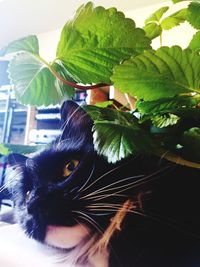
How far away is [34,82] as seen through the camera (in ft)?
1.08

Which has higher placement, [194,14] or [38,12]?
[38,12]

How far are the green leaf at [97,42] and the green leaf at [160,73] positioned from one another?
1.9 inches

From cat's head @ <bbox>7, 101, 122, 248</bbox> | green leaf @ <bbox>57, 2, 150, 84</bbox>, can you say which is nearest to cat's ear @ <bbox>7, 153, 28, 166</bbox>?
cat's head @ <bbox>7, 101, 122, 248</bbox>

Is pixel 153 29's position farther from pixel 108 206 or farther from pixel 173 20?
pixel 108 206

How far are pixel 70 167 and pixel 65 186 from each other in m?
0.02

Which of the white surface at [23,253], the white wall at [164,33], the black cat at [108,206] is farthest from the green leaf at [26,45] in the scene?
the white wall at [164,33]

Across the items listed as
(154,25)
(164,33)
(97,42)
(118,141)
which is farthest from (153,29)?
(164,33)

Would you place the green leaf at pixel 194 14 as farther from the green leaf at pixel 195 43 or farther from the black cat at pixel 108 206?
the black cat at pixel 108 206

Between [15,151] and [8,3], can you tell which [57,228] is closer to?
[15,151]

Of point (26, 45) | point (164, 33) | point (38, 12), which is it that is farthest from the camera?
point (38, 12)

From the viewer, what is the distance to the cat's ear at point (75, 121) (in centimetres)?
26

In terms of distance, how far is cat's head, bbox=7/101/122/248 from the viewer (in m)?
0.24

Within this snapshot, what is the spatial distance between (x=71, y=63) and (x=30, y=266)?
222mm

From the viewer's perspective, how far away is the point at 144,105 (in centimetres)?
25
